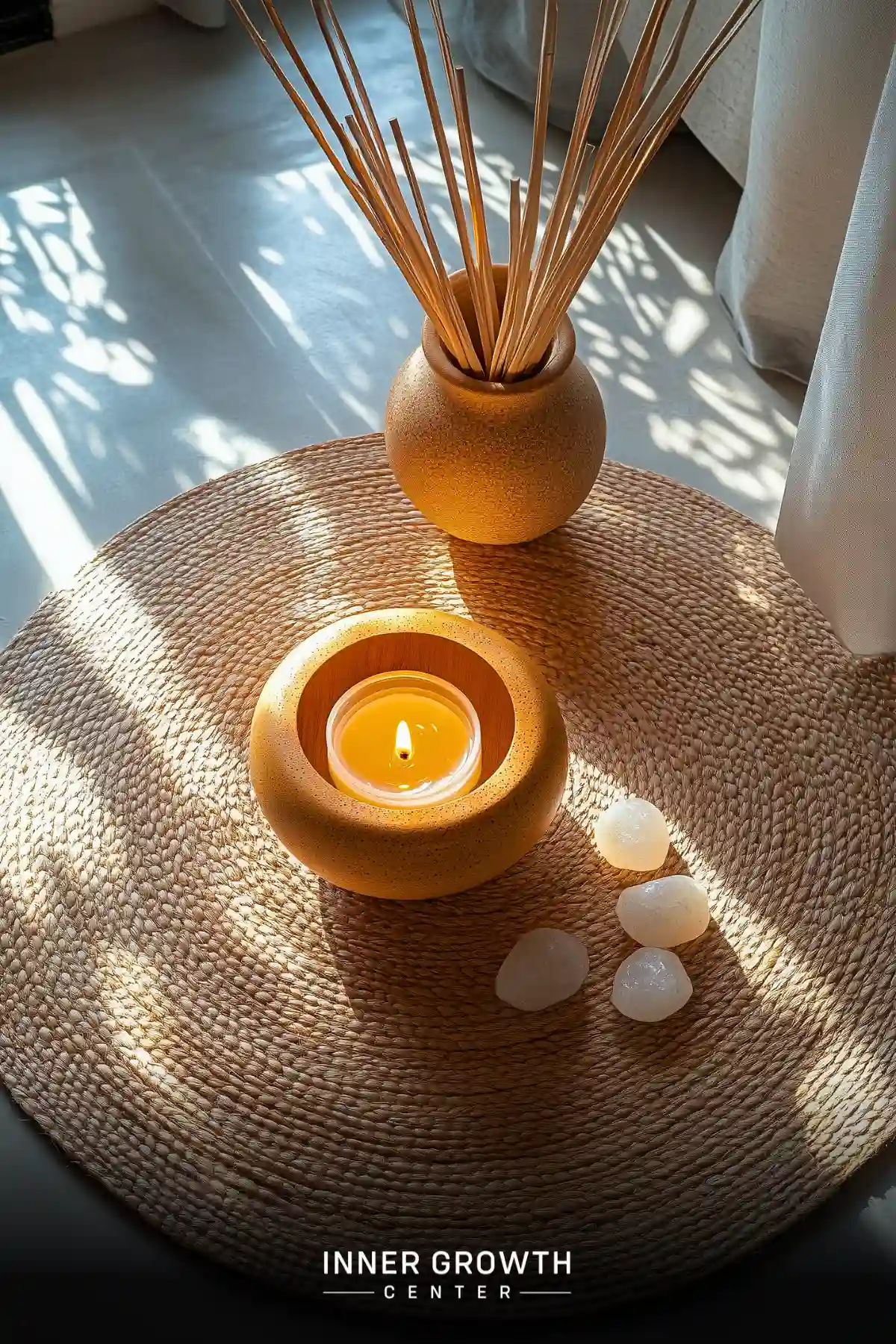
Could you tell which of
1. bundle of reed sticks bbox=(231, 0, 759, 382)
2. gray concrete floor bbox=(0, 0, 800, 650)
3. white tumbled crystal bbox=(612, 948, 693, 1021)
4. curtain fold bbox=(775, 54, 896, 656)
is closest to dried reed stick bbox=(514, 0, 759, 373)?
bundle of reed sticks bbox=(231, 0, 759, 382)

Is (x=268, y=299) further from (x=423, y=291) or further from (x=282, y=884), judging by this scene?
(x=282, y=884)

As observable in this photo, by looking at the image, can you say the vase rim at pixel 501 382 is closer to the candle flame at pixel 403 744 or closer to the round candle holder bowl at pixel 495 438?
the round candle holder bowl at pixel 495 438

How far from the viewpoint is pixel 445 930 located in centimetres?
100

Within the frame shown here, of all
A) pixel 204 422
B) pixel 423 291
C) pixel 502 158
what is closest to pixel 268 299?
pixel 204 422

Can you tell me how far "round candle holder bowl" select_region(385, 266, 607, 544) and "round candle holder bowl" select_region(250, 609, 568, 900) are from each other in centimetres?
18

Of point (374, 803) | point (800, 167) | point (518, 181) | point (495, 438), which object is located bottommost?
point (374, 803)

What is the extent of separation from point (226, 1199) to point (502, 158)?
128 centimetres

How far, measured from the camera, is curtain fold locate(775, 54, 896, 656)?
0.98 meters

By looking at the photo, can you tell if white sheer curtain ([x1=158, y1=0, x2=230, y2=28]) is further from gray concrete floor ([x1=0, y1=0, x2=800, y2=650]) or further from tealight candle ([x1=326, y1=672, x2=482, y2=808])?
tealight candle ([x1=326, y1=672, x2=482, y2=808])

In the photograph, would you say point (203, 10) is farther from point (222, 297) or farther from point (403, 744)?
point (403, 744)

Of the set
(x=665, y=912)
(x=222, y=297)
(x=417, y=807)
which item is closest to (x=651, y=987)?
(x=665, y=912)

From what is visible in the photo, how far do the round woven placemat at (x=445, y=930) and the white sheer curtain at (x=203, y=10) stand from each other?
899 mm

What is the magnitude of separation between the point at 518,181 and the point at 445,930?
1.75 feet

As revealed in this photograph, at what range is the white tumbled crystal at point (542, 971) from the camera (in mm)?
947
